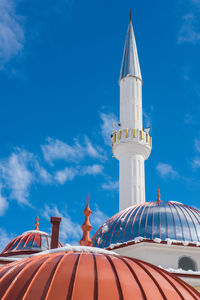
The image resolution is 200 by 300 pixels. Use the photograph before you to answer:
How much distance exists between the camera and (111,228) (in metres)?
16.9

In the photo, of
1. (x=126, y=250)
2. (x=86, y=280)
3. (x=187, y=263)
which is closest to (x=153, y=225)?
(x=126, y=250)

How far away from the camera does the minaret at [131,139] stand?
23516 mm

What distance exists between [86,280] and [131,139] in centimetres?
1999

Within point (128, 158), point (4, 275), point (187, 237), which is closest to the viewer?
point (4, 275)

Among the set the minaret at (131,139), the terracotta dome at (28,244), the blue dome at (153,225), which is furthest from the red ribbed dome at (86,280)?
the minaret at (131,139)

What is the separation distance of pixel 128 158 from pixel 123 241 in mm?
9220

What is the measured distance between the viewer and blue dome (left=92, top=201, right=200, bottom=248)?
15336mm

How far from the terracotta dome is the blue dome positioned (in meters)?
2.54

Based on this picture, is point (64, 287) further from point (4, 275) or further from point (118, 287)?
point (4, 275)

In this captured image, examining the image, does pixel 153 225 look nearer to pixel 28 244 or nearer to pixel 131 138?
pixel 28 244

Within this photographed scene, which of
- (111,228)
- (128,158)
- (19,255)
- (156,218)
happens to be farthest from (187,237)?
(128,158)

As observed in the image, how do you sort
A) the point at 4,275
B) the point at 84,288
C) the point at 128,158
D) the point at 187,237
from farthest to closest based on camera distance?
the point at 128,158, the point at 187,237, the point at 4,275, the point at 84,288

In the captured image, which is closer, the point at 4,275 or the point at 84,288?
the point at 84,288

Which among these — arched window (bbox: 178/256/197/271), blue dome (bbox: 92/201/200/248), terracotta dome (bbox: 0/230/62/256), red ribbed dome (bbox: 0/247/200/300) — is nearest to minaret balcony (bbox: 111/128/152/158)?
blue dome (bbox: 92/201/200/248)
